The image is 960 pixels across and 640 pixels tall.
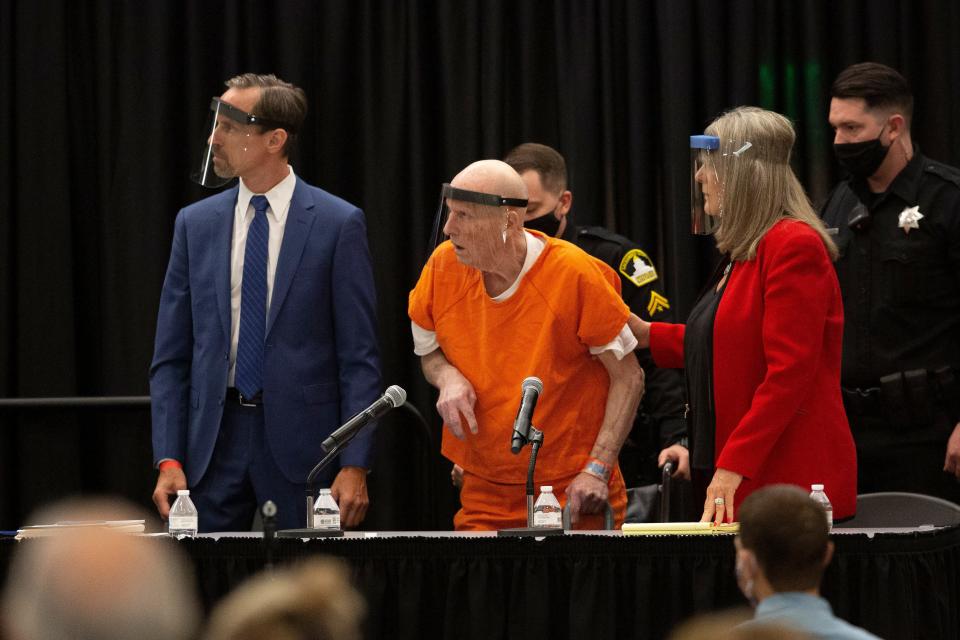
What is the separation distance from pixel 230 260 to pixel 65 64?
205 cm

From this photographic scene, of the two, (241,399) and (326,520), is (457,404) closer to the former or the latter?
(326,520)

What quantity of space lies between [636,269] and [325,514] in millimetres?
1876

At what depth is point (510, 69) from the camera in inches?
248

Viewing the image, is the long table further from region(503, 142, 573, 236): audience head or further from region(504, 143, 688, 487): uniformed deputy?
region(503, 142, 573, 236): audience head

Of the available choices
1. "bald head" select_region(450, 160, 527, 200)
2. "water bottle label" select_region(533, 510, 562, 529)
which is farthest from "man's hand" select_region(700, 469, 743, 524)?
"bald head" select_region(450, 160, 527, 200)

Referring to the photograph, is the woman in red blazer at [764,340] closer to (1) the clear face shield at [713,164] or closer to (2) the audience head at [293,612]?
(1) the clear face shield at [713,164]

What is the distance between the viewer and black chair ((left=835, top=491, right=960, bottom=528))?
4.15 m

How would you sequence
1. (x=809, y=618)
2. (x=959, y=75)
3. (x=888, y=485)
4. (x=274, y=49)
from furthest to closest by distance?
(x=274, y=49)
(x=959, y=75)
(x=888, y=485)
(x=809, y=618)

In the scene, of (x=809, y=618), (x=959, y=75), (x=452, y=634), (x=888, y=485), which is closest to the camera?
(x=809, y=618)

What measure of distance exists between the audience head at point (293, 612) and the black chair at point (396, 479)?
14.3 ft

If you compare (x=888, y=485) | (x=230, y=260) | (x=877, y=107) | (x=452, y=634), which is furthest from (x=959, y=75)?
(x=452, y=634)

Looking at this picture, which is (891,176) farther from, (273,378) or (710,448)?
(273,378)

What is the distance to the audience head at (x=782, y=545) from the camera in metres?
2.52

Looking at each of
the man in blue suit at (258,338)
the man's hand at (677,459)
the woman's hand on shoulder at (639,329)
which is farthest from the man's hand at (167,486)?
the man's hand at (677,459)
